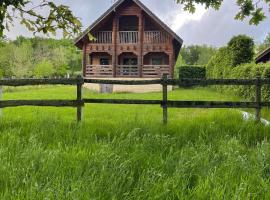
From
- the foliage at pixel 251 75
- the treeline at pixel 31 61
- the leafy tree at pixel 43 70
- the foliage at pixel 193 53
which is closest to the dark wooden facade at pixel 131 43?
the foliage at pixel 251 75

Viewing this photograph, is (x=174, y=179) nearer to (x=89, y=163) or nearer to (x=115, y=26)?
(x=89, y=163)

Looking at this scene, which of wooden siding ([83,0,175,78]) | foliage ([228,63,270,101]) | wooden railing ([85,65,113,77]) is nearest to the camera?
foliage ([228,63,270,101])

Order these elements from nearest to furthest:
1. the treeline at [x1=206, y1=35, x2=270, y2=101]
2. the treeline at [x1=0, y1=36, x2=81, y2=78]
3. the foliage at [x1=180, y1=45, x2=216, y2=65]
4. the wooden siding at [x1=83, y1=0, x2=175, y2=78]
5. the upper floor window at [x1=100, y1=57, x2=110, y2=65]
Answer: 1. the treeline at [x1=206, y1=35, x2=270, y2=101]
2. the wooden siding at [x1=83, y1=0, x2=175, y2=78]
3. the upper floor window at [x1=100, y1=57, x2=110, y2=65]
4. the treeline at [x1=0, y1=36, x2=81, y2=78]
5. the foliage at [x1=180, y1=45, x2=216, y2=65]

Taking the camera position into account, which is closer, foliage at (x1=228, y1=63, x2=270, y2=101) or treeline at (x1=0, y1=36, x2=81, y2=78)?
foliage at (x1=228, y1=63, x2=270, y2=101)

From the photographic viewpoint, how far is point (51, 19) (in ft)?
16.7

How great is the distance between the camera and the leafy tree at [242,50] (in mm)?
23234

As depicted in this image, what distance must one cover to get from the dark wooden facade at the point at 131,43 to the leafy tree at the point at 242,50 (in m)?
6.89

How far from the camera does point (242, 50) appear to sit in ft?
76.6

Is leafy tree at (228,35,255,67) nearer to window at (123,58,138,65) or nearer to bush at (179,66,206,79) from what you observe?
window at (123,58,138,65)

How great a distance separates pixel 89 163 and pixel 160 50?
2796 centimetres

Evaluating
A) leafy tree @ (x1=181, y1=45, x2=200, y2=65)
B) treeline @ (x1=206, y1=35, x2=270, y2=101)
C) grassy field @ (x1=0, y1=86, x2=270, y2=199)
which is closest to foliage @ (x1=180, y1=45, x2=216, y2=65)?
leafy tree @ (x1=181, y1=45, x2=200, y2=65)

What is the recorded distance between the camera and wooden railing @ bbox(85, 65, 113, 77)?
32438mm

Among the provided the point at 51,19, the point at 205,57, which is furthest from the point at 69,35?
the point at 205,57

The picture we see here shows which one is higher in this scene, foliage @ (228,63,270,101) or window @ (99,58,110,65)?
window @ (99,58,110,65)
